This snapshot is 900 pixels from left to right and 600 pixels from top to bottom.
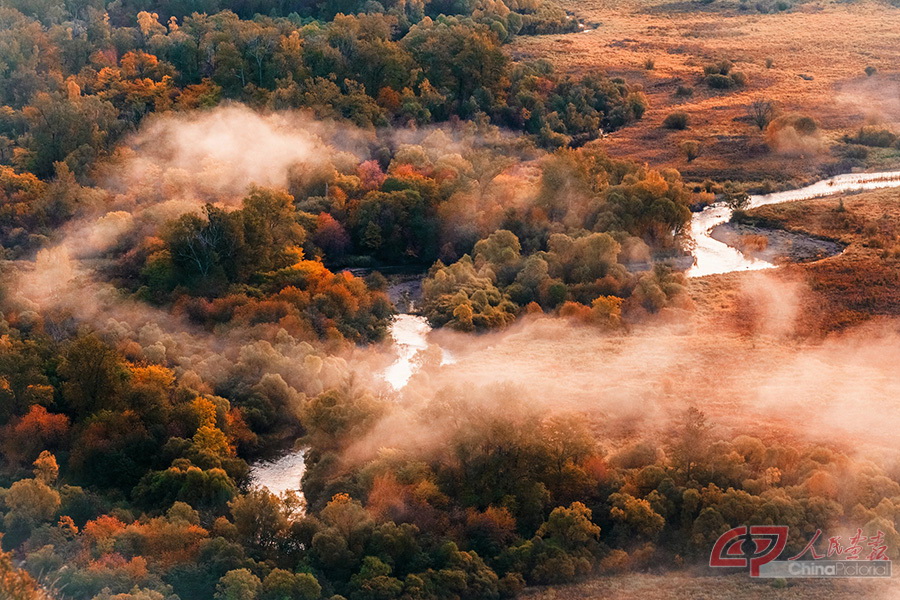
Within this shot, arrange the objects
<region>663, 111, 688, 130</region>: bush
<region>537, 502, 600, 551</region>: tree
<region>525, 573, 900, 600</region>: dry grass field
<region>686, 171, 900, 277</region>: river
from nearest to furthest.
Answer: <region>525, 573, 900, 600</region>: dry grass field → <region>537, 502, 600, 551</region>: tree → <region>686, 171, 900, 277</region>: river → <region>663, 111, 688, 130</region>: bush

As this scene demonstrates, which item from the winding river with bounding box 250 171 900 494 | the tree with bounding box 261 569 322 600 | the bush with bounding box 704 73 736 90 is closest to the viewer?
the tree with bounding box 261 569 322 600

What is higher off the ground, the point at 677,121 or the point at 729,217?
the point at 677,121

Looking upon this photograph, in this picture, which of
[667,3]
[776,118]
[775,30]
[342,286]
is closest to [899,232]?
[776,118]

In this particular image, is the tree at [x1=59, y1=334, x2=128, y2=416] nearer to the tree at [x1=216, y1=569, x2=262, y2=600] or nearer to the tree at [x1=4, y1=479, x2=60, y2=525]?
the tree at [x1=4, y1=479, x2=60, y2=525]

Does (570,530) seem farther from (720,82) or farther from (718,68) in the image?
(718,68)

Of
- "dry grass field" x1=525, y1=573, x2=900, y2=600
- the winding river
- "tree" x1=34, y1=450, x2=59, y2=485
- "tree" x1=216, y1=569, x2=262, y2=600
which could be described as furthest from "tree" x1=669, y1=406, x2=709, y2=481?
"tree" x1=34, y1=450, x2=59, y2=485

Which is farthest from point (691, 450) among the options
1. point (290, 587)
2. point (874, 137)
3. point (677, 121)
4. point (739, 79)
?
point (739, 79)

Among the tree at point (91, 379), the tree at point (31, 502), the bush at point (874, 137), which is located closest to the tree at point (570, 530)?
the tree at point (31, 502)
